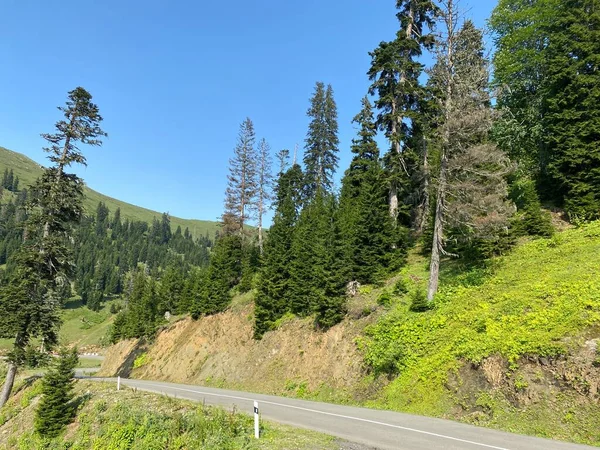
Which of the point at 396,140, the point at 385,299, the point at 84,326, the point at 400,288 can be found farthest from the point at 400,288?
the point at 84,326

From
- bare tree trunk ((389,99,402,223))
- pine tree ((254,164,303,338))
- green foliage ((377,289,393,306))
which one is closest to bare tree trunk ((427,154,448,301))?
green foliage ((377,289,393,306))

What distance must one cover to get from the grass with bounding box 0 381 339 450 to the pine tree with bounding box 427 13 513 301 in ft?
40.9

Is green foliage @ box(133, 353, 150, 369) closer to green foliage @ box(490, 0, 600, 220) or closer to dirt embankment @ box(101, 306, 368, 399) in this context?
dirt embankment @ box(101, 306, 368, 399)

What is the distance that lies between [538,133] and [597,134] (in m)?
4.34

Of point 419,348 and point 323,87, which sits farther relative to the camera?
point 323,87

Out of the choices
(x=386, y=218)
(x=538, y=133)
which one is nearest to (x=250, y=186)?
(x=386, y=218)

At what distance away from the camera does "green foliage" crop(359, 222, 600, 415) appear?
13203mm

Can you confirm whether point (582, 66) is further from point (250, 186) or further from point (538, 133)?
point (250, 186)

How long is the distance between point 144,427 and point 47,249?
1446cm

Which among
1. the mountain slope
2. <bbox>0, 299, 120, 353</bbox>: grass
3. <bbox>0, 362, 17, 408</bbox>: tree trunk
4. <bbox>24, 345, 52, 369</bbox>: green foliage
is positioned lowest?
<bbox>0, 299, 120, 353</bbox>: grass

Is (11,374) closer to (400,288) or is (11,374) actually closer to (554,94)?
(400,288)

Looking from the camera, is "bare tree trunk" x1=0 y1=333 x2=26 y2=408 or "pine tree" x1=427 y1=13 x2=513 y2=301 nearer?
"pine tree" x1=427 y1=13 x2=513 y2=301

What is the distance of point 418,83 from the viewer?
30.3 meters

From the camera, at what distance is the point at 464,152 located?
797 inches
